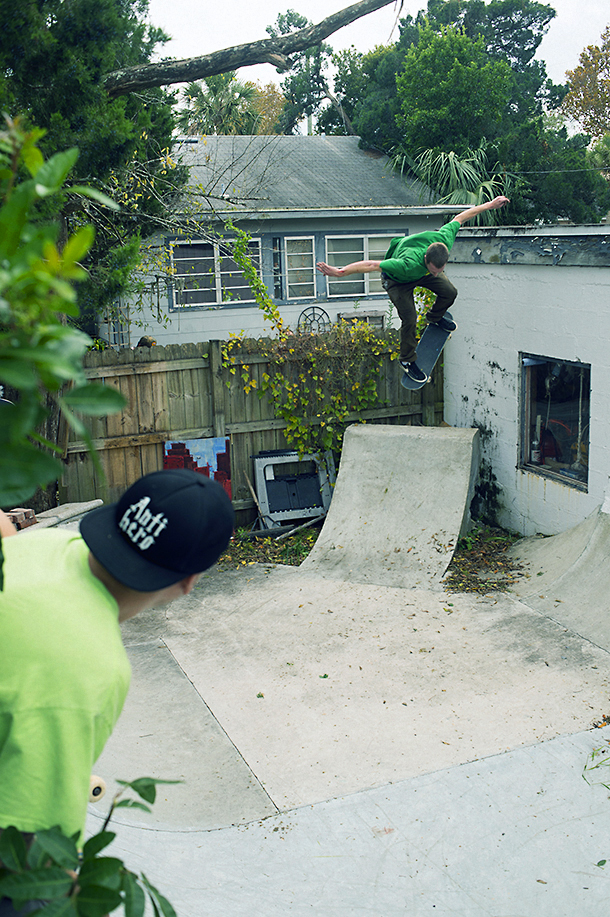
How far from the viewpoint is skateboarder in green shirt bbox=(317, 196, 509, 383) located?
7.04m

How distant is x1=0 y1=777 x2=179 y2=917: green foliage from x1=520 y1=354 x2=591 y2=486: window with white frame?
688 cm

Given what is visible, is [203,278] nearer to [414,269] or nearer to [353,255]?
[353,255]

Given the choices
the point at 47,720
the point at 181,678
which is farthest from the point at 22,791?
the point at 181,678

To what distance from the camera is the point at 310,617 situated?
6504 millimetres

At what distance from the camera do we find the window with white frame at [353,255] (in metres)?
16.6

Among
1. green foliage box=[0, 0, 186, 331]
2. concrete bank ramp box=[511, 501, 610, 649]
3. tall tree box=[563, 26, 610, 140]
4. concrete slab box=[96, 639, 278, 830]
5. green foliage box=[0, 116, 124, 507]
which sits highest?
tall tree box=[563, 26, 610, 140]

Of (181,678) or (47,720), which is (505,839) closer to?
(181,678)

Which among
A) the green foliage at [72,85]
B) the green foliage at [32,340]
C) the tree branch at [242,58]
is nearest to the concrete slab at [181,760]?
the green foliage at [72,85]

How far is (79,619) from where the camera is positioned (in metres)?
1.43

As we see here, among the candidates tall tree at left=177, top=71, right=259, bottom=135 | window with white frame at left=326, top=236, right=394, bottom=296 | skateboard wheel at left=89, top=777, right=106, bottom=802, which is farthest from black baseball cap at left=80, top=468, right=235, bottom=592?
tall tree at left=177, top=71, right=259, bottom=135

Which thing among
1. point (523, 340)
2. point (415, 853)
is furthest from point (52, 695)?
point (523, 340)

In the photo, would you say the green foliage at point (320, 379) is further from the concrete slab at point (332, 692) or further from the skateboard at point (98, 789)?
the skateboard at point (98, 789)

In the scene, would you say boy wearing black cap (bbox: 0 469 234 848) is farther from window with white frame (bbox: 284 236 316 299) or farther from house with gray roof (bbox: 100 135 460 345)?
window with white frame (bbox: 284 236 316 299)

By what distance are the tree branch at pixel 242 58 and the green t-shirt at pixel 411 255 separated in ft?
6.97
